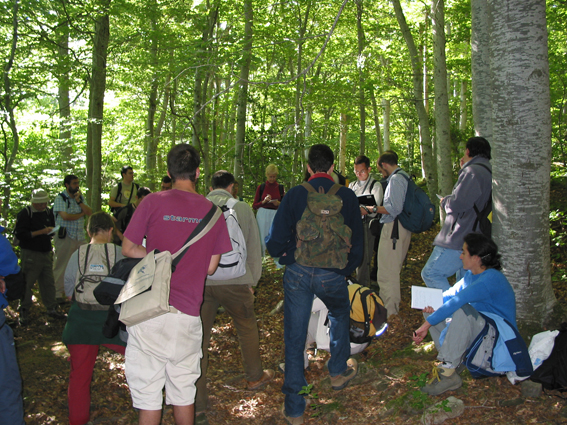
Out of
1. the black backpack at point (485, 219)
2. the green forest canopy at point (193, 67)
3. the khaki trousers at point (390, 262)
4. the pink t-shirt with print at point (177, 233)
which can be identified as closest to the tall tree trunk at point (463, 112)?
the green forest canopy at point (193, 67)

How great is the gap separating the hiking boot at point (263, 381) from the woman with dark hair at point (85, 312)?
4.64 ft

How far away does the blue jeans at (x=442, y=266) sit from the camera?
4.61 metres

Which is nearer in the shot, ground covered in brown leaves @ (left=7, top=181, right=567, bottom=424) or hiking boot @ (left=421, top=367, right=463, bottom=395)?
ground covered in brown leaves @ (left=7, top=181, right=567, bottom=424)

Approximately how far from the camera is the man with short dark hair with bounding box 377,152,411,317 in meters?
5.47

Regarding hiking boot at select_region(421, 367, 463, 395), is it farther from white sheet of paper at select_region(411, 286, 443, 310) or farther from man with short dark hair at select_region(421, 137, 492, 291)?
man with short dark hair at select_region(421, 137, 492, 291)

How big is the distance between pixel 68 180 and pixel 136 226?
5.27 metres

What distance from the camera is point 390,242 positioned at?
570 cm

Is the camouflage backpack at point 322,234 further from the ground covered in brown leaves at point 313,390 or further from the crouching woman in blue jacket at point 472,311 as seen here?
the ground covered in brown leaves at point 313,390

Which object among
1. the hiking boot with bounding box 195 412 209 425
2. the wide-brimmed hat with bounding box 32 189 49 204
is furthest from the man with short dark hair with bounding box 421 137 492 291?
the wide-brimmed hat with bounding box 32 189 49 204

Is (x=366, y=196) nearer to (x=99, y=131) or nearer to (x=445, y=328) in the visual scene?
(x=445, y=328)

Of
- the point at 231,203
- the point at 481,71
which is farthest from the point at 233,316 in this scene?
the point at 481,71

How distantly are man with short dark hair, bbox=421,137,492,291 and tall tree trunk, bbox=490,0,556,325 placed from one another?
0.39 metres

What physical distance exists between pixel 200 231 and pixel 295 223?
98cm

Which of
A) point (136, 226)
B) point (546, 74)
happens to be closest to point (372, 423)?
point (136, 226)
